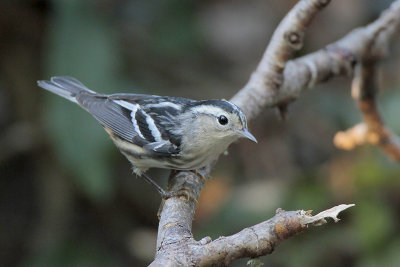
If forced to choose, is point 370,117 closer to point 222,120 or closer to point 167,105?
point 222,120

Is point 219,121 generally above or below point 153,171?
below

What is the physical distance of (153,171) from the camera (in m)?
4.99

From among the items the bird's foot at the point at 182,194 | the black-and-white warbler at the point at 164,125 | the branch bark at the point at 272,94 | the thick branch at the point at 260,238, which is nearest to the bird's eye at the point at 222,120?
the black-and-white warbler at the point at 164,125

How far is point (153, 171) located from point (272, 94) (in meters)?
2.26

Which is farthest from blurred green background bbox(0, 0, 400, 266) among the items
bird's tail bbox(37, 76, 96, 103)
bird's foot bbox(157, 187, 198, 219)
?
bird's foot bbox(157, 187, 198, 219)

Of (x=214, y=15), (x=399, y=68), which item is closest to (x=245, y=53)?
(x=214, y=15)

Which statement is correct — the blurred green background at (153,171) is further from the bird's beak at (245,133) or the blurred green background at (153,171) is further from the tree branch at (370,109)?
the bird's beak at (245,133)

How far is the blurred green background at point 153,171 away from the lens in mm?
3961

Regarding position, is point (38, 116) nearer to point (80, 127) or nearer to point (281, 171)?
point (80, 127)

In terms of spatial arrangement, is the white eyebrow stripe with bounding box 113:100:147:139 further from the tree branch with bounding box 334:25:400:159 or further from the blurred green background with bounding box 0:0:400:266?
the tree branch with bounding box 334:25:400:159

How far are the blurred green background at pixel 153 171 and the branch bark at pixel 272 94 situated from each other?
1.09m

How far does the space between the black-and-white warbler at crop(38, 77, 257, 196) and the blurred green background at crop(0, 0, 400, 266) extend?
501 mm

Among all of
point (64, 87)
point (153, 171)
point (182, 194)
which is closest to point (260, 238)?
point (182, 194)

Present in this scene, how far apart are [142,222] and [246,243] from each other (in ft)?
10.8
